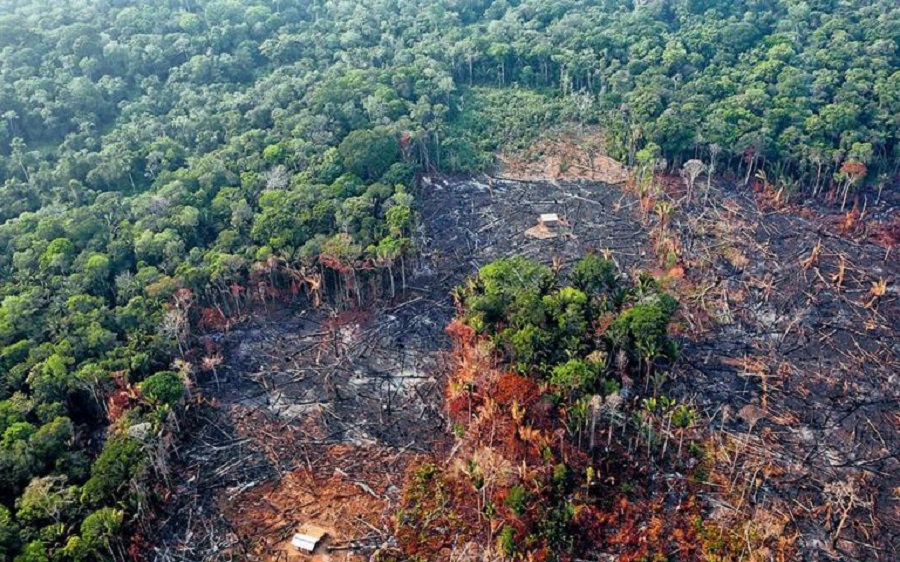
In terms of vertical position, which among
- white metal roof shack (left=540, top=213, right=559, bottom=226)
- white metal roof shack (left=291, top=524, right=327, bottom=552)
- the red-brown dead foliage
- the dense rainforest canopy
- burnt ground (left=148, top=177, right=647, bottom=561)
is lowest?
white metal roof shack (left=291, top=524, right=327, bottom=552)

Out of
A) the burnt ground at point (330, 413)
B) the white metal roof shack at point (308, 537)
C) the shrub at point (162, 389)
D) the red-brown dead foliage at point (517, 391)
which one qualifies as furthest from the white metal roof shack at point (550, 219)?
the white metal roof shack at point (308, 537)

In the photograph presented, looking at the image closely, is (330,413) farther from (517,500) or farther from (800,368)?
(800,368)

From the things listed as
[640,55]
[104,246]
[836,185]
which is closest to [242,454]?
[104,246]

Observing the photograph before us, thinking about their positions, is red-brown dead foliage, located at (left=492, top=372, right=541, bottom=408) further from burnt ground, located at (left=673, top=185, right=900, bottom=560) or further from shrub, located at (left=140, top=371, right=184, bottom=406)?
shrub, located at (left=140, top=371, right=184, bottom=406)

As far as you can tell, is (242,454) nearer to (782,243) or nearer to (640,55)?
(782,243)

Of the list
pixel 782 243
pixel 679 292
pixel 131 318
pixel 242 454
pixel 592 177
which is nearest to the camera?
pixel 242 454

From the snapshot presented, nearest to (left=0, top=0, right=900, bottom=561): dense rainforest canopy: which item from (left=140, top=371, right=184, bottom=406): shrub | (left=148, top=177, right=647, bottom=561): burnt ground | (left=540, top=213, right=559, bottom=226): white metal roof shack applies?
(left=140, top=371, right=184, bottom=406): shrub
